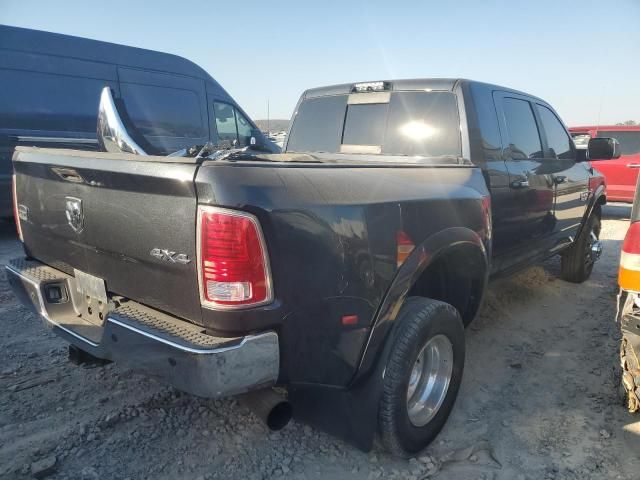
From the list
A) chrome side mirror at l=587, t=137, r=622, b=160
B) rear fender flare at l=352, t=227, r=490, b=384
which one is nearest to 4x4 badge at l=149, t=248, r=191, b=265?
rear fender flare at l=352, t=227, r=490, b=384

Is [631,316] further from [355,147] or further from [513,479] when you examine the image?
[355,147]

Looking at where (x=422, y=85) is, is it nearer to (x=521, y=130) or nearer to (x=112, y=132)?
(x=521, y=130)

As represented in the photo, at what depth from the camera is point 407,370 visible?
229cm

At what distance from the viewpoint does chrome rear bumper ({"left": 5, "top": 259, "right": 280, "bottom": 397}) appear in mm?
1760

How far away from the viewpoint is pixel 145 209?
1.96m

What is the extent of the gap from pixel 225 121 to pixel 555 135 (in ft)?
18.8

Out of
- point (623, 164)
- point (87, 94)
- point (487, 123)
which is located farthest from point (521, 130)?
point (623, 164)

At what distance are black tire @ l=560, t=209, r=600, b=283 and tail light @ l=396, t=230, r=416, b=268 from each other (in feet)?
12.6

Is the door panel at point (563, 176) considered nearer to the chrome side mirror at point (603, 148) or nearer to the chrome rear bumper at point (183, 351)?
the chrome side mirror at point (603, 148)

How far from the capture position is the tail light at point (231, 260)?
173cm

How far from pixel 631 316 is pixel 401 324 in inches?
47.1

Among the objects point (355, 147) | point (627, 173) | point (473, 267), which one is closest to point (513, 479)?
point (473, 267)

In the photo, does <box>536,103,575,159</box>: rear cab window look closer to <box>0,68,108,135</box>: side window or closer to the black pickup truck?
the black pickup truck

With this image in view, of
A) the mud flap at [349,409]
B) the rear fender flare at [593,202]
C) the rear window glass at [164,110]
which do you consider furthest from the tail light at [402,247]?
the rear window glass at [164,110]
